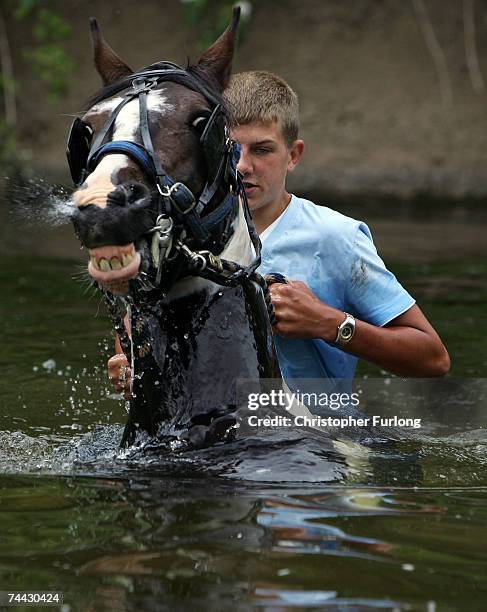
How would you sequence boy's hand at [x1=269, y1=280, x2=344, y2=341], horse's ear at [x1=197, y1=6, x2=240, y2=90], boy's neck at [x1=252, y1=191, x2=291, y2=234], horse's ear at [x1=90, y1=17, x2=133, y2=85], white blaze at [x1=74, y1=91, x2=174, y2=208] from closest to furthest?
white blaze at [x1=74, y1=91, x2=174, y2=208] → horse's ear at [x1=197, y1=6, x2=240, y2=90] → horse's ear at [x1=90, y1=17, x2=133, y2=85] → boy's hand at [x1=269, y1=280, x2=344, y2=341] → boy's neck at [x1=252, y1=191, x2=291, y2=234]

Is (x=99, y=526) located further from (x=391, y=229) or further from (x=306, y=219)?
(x=391, y=229)

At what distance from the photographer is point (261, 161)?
401 cm

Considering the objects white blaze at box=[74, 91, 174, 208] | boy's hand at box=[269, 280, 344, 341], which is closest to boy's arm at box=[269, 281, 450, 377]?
boy's hand at box=[269, 280, 344, 341]

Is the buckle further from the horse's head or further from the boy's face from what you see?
the boy's face

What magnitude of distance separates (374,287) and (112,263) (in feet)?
4.82

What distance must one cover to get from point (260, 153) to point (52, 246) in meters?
6.02

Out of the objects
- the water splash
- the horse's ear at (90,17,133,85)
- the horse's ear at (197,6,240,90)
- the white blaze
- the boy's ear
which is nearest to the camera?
the white blaze

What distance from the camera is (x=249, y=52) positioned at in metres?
14.1

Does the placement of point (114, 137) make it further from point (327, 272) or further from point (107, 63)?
point (327, 272)

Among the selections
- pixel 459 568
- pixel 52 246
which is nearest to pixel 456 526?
pixel 459 568

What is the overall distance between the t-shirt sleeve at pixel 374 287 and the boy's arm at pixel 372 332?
0.14ft

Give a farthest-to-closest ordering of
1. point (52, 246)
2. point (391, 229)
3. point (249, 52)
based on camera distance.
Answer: point (249, 52) → point (391, 229) → point (52, 246)

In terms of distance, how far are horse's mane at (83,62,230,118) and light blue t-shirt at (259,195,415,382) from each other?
3.17ft

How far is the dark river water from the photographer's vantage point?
7.94 ft
